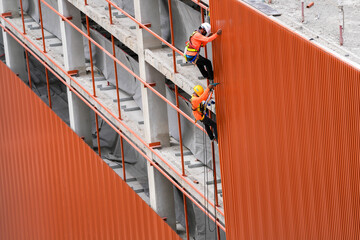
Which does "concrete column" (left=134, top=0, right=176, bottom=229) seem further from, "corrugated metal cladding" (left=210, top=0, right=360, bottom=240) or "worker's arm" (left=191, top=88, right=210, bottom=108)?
"worker's arm" (left=191, top=88, right=210, bottom=108)

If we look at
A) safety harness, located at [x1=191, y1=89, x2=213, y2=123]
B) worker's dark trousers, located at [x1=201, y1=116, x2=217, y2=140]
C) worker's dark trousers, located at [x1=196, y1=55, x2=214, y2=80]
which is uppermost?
worker's dark trousers, located at [x1=196, y1=55, x2=214, y2=80]

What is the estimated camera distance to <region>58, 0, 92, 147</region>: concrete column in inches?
950

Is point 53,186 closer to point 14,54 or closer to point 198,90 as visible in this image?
point 14,54

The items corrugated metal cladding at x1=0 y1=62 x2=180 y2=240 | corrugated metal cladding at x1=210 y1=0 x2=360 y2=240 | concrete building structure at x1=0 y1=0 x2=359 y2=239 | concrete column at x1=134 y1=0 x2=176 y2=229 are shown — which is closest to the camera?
corrugated metal cladding at x1=210 y1=0 x2=360 y2=240

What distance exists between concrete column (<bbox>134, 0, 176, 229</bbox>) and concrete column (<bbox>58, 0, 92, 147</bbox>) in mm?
3942

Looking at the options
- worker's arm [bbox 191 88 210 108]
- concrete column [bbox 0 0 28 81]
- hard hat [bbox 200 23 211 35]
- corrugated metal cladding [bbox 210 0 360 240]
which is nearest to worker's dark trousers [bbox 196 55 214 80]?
corrugated metal cladding [bbox 210 0 360 240]

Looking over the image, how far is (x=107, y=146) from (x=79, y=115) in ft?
4.34

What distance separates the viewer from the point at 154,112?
2112cm

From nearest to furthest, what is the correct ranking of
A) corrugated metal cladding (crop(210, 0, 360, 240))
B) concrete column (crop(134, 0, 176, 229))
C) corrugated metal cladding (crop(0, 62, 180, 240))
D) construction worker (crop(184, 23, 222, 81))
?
corrugated metal cladding (crop(210, 0, 360, 240)) < construction worker (crop(184, 23, 222, 81)) < concrete column (crop(134, 0, 176, 229)) < corrugated metal cladding (crop(0, 62, 180, 240))

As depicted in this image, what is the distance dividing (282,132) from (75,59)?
9.76 metres

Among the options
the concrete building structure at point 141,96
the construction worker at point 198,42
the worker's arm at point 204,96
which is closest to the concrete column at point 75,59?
the concrete building structure at point 141,96

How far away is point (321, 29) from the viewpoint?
54.4ft

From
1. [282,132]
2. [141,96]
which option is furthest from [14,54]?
[282,132]

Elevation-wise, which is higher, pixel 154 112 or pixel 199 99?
pixel 199 99
